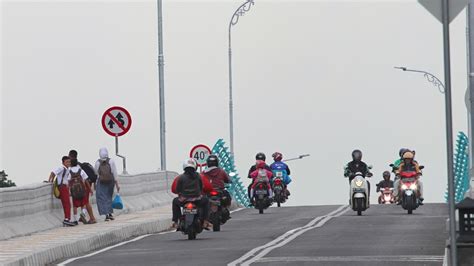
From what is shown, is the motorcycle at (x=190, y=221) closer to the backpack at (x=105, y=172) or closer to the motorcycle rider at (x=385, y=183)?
the backpack at (x=105, y=172)

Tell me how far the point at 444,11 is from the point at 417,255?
1055cm

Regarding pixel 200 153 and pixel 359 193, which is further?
pixel 200 153

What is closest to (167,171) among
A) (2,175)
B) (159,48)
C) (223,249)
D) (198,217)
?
(159,48)

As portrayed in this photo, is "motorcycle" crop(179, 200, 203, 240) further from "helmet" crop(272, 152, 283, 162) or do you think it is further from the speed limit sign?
the speed limit sign

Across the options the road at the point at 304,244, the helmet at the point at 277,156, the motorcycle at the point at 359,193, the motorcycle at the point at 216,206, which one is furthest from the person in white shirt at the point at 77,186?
the helmet at the point at 277,156

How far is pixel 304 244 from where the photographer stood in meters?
27.0

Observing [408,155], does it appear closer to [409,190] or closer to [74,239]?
[409,190]

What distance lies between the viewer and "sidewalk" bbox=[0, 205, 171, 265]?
968 inches

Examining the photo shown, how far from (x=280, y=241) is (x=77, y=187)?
726 centimetres

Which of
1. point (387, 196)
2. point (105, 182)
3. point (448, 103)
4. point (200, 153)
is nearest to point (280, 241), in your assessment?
point (105, 182)

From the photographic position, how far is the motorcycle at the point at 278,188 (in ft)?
164

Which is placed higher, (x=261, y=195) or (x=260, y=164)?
(x=260, y=164)

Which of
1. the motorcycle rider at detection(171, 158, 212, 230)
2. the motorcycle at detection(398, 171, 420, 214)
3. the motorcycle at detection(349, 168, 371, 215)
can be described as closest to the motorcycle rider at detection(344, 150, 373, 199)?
the motorcycle at detection(349, 168, 371, 215)

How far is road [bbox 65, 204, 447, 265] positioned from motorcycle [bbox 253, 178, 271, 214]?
3885mm
